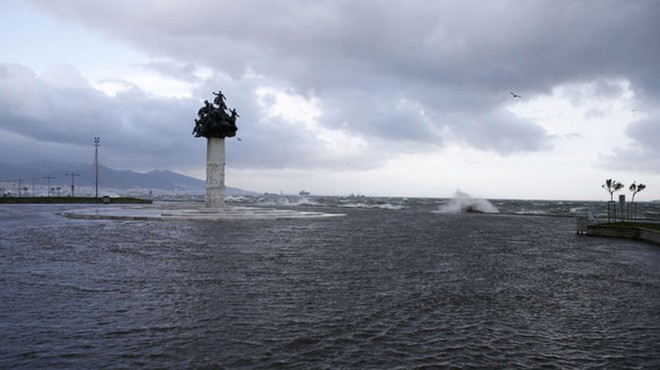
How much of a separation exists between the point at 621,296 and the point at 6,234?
30053mm

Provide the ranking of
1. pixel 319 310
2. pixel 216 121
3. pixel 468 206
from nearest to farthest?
pixel 319 310 → pixel 216 121 → pixel 468 206

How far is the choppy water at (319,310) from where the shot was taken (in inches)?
299

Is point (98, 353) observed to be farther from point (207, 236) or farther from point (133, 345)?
point (207, 236)

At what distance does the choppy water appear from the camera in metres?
7.60

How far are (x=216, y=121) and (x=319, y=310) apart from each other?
40.4 metres

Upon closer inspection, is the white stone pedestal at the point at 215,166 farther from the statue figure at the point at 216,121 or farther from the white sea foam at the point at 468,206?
the white sea foam at the point at 468,206

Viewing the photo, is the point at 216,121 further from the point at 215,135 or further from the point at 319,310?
the point at 319,310

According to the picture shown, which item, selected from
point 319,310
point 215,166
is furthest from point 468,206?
point 319,310

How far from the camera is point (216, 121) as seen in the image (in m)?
48.3

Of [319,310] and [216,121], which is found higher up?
[216,121]

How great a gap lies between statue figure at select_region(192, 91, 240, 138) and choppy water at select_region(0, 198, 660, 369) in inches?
1142

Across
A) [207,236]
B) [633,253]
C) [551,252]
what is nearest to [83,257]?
[207,236]

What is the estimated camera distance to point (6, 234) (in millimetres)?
27828

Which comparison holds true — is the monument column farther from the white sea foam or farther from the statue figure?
the white sea foam
